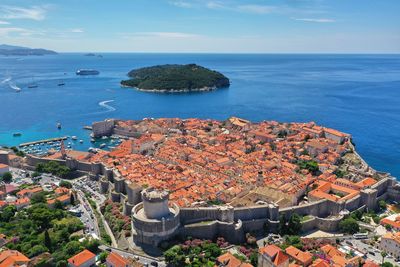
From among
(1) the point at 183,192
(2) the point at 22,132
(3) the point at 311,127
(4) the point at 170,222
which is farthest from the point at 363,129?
(2) the point at 22,132

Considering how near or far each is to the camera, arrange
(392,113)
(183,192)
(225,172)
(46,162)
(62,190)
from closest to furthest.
Result: (183,192) → (62,190) → (225,172) → (46,162) → (392,113)

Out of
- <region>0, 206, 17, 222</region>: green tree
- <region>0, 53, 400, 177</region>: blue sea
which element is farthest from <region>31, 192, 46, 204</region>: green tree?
<region>0, 53, 400, 177</region>: blue sea

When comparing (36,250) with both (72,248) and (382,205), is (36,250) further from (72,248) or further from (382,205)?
(382,205)

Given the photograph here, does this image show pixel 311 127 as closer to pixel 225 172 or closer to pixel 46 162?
pixel 225 172

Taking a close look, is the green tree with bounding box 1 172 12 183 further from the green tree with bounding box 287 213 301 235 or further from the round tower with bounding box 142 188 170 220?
the green tree with bounding box 287 213 301 235

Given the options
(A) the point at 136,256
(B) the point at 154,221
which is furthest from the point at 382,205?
(A) the point at 136,256

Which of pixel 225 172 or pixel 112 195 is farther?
pixel 225 172
